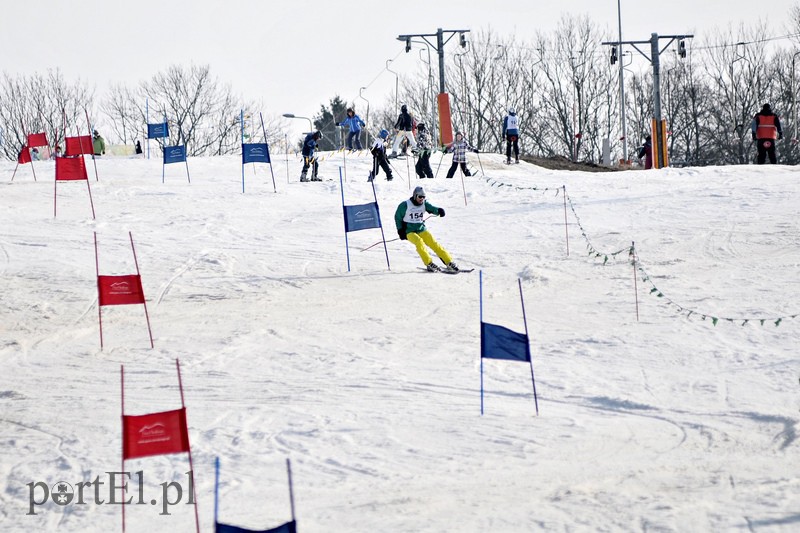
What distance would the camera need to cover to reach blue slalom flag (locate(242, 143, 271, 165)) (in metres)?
24.4

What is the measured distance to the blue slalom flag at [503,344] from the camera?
953 centimetres

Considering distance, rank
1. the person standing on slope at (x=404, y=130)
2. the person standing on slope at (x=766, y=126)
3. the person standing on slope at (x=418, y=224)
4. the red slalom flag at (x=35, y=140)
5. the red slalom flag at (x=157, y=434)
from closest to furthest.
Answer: the red slalom flag at (x=157, y=434), the person standing on slope at (x=418, y=224), the red slalom flag at (x=35, y=140), the person standing on slope at (x=766, y=126), the person standing on slope at (x=404, y=130)

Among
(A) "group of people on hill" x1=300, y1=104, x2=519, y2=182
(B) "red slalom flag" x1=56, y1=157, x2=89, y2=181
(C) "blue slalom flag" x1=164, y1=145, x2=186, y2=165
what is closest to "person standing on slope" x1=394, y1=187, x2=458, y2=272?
(A) "group of people on hill" x1=300, y1=104, x2=519, y2=182

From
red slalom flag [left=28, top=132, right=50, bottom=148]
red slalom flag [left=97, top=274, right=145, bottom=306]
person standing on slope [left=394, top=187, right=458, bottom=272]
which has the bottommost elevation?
red slalom flag [left=97, top=274, right=145, bottom=306]

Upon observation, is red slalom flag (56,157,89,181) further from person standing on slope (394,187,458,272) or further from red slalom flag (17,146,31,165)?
red slalom flag (17,146,31,165)

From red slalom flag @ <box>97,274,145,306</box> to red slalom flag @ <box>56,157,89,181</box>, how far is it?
8.89 metres

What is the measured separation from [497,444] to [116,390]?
451cm

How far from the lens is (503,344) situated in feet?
31.6

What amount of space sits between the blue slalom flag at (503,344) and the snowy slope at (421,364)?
57 centimetres

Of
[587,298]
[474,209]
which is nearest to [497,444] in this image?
[587,298]

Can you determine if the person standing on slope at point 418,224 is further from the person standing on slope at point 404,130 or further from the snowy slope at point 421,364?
the person standing on slope at point 404,130

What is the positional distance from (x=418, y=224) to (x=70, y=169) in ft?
27.7

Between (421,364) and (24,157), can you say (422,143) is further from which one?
(421,364)

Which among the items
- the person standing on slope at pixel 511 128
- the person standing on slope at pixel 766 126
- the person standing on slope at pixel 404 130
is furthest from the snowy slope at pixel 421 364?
the person standing on slope at pixel 511 128
